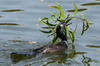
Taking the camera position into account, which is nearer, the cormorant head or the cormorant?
the cormorant

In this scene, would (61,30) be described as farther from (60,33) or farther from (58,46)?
(58,46)

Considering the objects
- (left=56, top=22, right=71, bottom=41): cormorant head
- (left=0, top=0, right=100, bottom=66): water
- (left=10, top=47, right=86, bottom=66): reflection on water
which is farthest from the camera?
(left=56, top=22, right=71, bottom=41): cormorant head

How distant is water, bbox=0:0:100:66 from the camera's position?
11.7 m

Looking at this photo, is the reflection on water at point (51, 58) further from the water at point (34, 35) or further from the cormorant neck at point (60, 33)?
the cormorant neck at point (60, 33)

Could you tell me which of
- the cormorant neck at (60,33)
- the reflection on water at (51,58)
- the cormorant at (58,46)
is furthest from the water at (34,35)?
the cormorant neck at (60,33)

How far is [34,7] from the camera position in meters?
16.5

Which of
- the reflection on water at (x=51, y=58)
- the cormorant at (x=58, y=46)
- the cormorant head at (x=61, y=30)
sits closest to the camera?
the reflection on water at (x=51, y=58)

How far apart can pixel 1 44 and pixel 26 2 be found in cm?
432

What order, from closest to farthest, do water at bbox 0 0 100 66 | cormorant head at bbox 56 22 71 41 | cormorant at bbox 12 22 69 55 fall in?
water at bbox 0 0 100 66 → cormorant at bbox 12 22 69 55 → cormorant head at bbox 56 22 71 41

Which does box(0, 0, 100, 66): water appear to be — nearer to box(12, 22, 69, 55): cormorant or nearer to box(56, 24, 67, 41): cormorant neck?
box(12, 22, 69, 55): cormorant

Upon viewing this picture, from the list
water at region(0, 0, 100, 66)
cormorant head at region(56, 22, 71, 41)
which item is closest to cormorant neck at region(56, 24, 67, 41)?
cormorant head at region(56, 22, 71, 41)

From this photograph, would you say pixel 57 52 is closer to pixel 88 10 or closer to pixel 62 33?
pixel 62 33

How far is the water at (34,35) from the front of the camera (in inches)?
459

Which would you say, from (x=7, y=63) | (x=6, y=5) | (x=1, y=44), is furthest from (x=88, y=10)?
(x=7, y=63)
